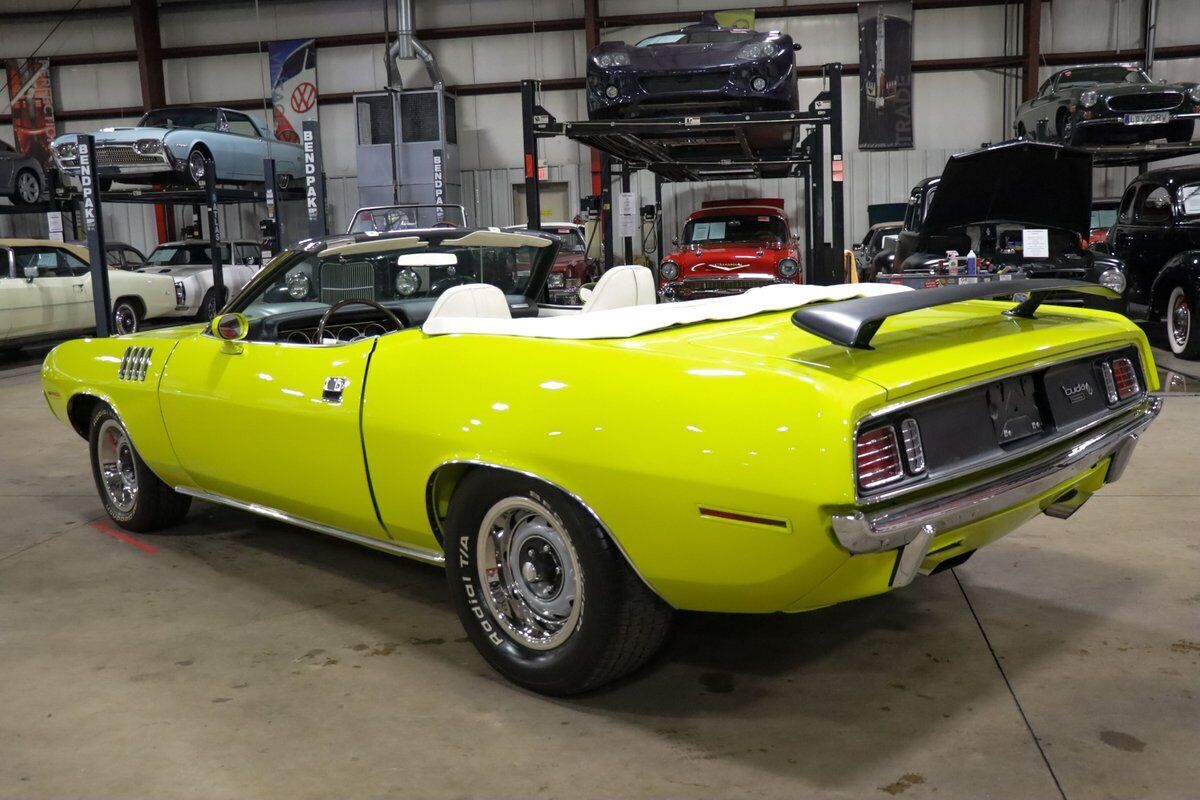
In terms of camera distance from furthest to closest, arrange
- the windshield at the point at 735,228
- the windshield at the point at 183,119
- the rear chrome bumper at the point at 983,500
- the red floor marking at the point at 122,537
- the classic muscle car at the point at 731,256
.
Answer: the windshield at the point at 183,119 → the windshield at the point at 735,228 → the classic muscle car at the point at 731,256 → the red floor marking at the point at 122,537 → the rear chrome bumper at the point at 983,500

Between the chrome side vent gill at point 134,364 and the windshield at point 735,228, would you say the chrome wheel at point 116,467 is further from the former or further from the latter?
the windshield at point 735,228

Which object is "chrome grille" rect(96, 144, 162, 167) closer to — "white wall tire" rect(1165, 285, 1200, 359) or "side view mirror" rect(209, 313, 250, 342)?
"side view mirror" rect(209, 313, 250, 342)

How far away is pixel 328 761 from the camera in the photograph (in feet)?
7.60

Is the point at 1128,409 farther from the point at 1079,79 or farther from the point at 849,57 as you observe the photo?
the point at 849,57

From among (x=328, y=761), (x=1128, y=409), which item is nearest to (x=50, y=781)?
(x=328, y=761)

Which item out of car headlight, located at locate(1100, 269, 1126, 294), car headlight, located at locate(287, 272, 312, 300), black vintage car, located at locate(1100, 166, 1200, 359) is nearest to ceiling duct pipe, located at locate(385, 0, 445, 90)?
black vintage car, located at locate(1100, 166, 1200, 359)

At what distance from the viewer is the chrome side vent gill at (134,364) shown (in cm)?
385

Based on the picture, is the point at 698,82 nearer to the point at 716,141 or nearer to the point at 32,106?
the point at 716,141

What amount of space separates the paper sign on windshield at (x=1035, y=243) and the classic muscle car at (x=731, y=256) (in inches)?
123

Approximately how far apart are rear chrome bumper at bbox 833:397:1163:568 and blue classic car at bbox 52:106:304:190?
12.5m

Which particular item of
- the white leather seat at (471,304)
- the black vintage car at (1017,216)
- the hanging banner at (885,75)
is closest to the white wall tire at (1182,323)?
the black vintage car at (1017,216)

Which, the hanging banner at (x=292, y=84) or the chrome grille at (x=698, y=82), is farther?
the hanging banner at (x=292, y=84)

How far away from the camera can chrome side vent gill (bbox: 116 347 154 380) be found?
12.6ft

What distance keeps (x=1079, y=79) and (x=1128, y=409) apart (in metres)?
11.0
